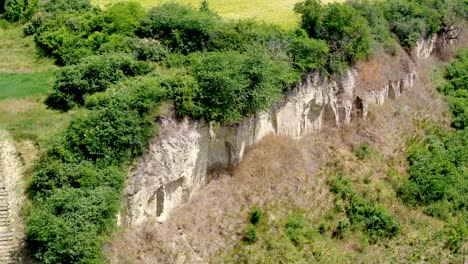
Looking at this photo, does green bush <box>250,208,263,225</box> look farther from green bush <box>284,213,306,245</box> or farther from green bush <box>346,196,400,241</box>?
green bush <box>346,196,400,241</box>

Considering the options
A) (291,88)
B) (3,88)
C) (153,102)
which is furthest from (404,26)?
(3,88)

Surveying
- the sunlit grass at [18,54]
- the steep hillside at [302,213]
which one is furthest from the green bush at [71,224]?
the sunlit grass at [18,54]

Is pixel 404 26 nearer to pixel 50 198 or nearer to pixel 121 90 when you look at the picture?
pixel 121 90

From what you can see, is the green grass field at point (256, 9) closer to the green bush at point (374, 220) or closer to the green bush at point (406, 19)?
the green bush at point (406, 19)

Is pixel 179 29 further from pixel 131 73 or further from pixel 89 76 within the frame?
pixel 89 76

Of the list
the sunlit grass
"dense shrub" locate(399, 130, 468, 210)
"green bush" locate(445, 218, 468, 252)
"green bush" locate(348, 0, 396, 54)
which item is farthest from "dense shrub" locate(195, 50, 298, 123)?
"green bush" locate(445, 218, 468, 252)

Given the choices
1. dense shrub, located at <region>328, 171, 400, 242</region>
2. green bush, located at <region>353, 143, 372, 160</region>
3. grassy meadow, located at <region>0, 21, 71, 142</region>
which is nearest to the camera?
grassy meadow, located at <region>0, 21, 71, 142</region>

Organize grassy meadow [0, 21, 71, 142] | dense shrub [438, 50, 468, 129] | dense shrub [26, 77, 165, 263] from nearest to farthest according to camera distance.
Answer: dense shrub [26, 77, 165, 263] < grassy meadow [0, 21, 71, 142] < dense shrub [438, 50, 468, 129]
